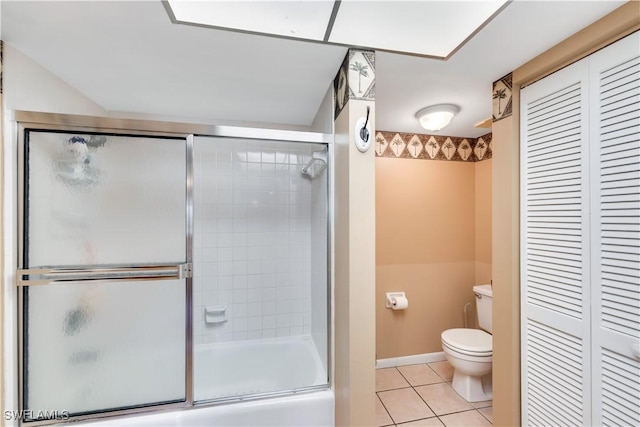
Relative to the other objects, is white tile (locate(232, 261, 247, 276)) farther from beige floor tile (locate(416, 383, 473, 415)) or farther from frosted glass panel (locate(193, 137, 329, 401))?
beige floor tile (locate(416, 383, 473, 415))

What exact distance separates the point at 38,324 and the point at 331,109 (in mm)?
1982

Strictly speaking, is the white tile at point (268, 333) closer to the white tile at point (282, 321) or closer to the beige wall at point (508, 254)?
the white tile at point (282, 321)

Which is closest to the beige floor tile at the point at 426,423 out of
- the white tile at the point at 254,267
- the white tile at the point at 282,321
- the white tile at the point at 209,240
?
the white tile at the point at 282,321

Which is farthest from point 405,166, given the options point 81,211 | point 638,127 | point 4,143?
point 4,143

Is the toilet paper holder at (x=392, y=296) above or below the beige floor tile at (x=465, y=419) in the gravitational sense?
above

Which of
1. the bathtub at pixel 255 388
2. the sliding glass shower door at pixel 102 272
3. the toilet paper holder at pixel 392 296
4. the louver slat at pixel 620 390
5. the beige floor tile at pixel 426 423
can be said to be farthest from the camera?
the toilet paper holder at pixel 392 296

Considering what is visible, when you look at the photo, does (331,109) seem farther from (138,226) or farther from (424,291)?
(424,291)

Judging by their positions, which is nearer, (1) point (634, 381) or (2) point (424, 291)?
(1) point (634, 381)

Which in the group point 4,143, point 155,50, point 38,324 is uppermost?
point 155,50

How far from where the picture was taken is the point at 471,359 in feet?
6.62

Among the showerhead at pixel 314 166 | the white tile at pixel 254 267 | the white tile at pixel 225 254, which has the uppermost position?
the showerhead at pixel 314 166

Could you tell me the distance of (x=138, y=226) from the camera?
1.50 meters

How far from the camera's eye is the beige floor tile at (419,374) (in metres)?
2.35

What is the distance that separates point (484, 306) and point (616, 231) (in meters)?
1.47
